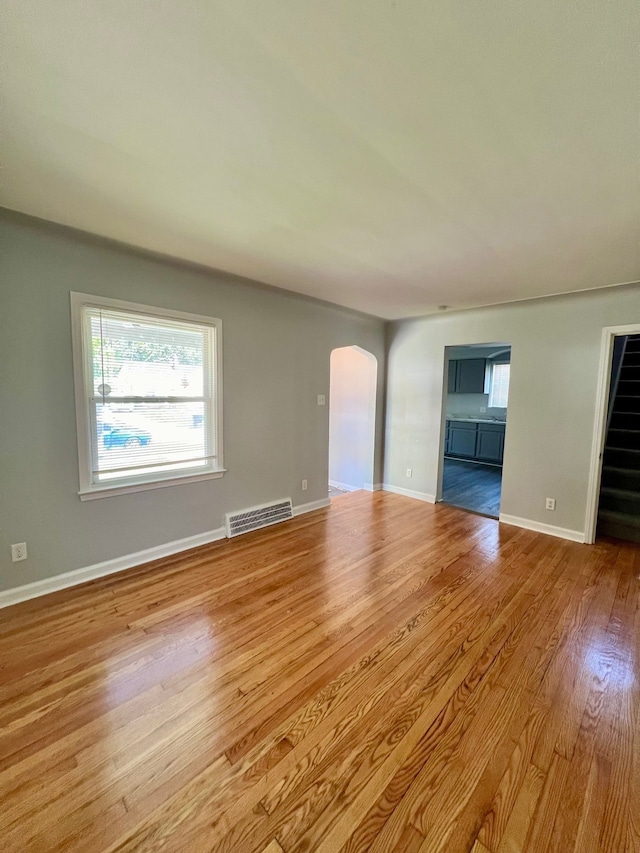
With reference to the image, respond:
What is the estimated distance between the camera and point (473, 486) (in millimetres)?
5598

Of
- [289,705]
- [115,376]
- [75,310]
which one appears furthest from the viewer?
[115,376]

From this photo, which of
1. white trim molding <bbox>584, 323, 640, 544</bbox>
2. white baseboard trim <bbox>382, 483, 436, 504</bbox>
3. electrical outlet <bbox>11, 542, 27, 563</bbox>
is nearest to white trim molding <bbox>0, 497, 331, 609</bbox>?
electrical outlet <bbox>11, 542, 27, 563</bbox>

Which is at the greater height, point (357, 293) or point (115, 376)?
point (357, 293)

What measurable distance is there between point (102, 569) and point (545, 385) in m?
4.62

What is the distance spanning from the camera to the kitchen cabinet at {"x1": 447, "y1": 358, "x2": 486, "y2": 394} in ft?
24.0

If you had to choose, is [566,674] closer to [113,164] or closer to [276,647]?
[276,647]

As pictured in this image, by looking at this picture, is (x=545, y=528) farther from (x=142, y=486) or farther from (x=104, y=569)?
(x=104, y=569)

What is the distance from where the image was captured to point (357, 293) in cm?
369

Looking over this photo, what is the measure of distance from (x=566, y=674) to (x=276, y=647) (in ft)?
5.24

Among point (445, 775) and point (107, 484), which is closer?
point (445, 775)

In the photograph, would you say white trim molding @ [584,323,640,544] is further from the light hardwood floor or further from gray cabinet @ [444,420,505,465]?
gray cabinet @ [444,420,505,465]

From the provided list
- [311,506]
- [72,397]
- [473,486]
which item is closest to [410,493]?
[473,486]

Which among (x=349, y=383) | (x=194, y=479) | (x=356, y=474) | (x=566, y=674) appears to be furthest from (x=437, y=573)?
(x=349, y=383)

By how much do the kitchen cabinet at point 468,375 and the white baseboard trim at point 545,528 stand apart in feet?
12.1
